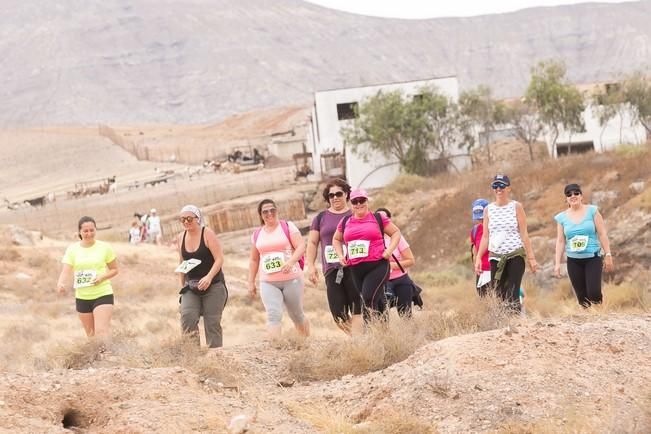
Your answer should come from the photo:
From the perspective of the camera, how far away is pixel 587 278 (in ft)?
33.4

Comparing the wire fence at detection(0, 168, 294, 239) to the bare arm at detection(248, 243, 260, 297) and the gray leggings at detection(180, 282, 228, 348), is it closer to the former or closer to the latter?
the bare arm at detection(248, 243, 260, 297)

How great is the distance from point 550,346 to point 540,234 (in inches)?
690

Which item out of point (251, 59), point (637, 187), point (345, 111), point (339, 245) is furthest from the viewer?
point (251, 59)

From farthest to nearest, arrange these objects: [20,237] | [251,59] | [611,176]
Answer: [251,59]
[20,237]
[611,176]

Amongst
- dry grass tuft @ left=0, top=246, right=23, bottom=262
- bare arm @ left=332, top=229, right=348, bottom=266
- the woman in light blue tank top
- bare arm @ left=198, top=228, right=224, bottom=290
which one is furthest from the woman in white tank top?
dry grass tuft @ left=0, top=246, right=23, bottom=262

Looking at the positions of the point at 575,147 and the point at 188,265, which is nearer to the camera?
the point at 188,265

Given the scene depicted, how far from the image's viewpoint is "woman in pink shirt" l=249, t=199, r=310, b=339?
10.0 metres

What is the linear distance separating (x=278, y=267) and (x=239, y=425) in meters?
3.86

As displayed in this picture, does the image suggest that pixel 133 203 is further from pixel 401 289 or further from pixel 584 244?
pixel 584 244

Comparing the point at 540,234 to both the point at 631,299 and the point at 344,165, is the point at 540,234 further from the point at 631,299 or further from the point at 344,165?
the point at 344,165

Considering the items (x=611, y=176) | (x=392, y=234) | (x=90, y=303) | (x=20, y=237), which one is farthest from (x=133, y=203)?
(x=392, y=234)

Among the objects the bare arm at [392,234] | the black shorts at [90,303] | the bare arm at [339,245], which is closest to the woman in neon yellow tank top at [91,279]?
the black shorts at [90,303]

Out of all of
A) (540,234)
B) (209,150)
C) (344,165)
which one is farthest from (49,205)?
(540,234)

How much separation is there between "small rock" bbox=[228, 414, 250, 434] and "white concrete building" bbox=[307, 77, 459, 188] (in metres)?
45.2
